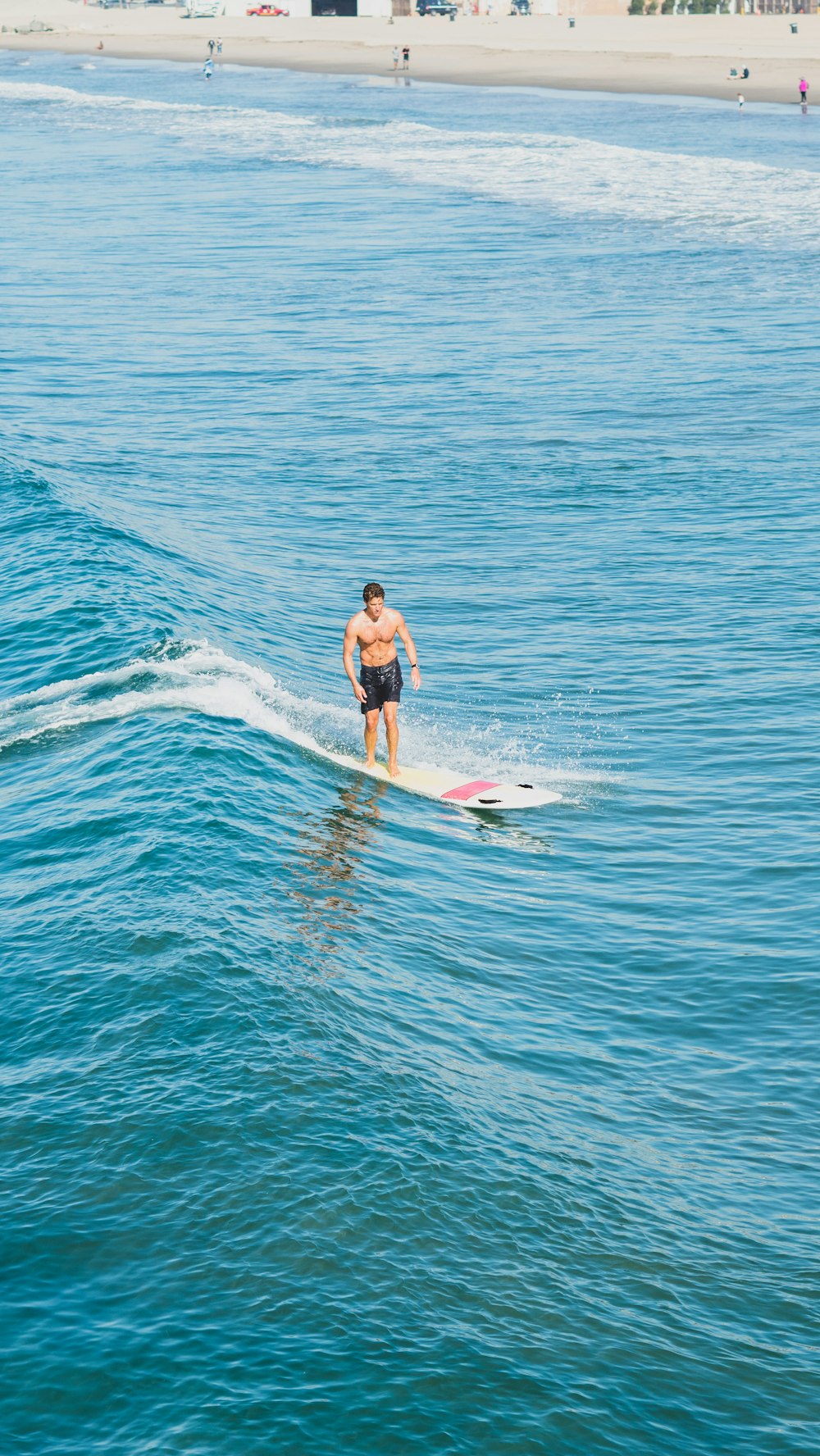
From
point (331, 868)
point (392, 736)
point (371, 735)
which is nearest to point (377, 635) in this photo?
point (392, 736)

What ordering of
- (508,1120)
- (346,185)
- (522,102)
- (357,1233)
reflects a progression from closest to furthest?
(357,1233) → (508,1120) → (346,185) → (522,102)

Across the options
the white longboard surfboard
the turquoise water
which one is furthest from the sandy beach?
the white longboard surfboard

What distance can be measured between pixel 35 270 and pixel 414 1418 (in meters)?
55.2

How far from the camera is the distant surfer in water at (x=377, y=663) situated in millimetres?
18812

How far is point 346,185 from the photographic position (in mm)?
77062

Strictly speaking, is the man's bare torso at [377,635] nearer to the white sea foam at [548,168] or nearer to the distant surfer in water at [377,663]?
the distant surfer in water at [377,663]

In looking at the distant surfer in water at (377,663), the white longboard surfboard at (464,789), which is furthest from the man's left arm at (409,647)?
the white longboard surfboard at (464,789)

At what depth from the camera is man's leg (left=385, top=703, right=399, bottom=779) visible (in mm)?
19812

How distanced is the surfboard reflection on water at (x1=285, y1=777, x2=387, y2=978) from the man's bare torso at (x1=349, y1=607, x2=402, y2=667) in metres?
1.72

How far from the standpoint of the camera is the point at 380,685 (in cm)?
1958


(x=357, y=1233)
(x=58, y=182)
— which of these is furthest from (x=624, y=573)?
(x=58, y=182)

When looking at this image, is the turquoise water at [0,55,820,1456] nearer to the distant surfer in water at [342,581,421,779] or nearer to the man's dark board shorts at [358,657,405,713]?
the distant surfer in water at [342,581,421,779]

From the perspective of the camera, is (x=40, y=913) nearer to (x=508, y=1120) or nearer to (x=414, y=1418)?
(x=508, y=1120)

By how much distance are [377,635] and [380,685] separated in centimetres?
72
